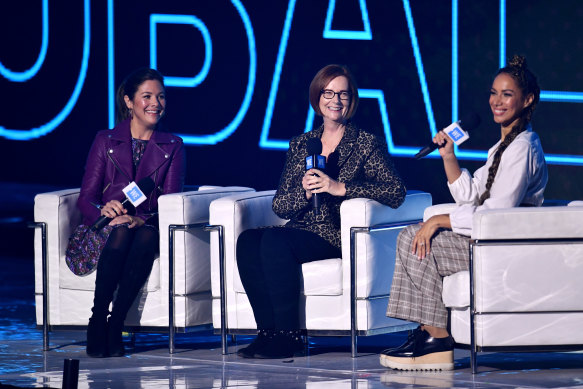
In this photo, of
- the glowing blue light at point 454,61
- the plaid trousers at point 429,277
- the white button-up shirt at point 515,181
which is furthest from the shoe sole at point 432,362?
the glowing blue light at point 454,61

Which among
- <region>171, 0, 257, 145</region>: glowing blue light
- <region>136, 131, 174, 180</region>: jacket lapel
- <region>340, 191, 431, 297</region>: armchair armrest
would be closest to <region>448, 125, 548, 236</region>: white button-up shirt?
<region>340, 191, 431, 297</region>: armchair armrest

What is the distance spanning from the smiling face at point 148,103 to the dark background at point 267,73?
110 inches

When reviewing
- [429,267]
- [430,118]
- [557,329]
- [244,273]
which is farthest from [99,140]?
[430,118]

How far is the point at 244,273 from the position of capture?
5.27m

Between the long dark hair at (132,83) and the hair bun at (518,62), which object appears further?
the long dark hair at (132,83)

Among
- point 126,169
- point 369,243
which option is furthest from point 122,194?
point 369,243

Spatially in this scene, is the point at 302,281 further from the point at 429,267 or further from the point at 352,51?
the point at 352,51

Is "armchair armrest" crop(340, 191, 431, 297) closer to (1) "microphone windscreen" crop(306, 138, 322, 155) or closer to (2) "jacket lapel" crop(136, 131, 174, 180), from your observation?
(1) "microphone windscreen" crop(306, 138, 322, 155)

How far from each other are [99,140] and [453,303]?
6.53ft

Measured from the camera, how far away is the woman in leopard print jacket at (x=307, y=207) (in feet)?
17.1

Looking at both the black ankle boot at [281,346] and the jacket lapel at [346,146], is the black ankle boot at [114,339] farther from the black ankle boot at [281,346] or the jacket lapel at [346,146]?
the jacket lapel at [346,146]

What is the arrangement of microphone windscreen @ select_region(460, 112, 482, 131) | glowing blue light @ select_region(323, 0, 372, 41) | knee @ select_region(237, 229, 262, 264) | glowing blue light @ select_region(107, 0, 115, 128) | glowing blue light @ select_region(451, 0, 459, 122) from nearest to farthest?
microphone windscreen @ select_region(460, 112, 482, 131) → knee @ select_region(237, 229, 262, 264) → glowing blue light @ select_region(451, 0, 459, 122) → glowing blue light @ select_region(323, 0, 372, 41) → glowing blue light @ select_region(107, 0, 115, 128)

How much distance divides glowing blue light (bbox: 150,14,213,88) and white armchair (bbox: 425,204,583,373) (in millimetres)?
4716

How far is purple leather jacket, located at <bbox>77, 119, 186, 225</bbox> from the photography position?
18.7ft
